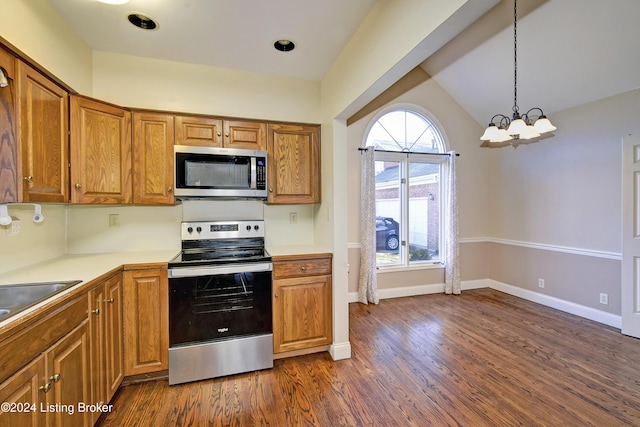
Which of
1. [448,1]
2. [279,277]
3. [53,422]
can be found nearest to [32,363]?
[53,422]

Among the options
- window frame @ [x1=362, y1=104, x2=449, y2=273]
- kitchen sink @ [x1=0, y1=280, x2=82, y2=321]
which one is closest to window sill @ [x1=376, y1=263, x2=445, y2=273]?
window frame @ [x1=362, y1=104, x2=449, y2=273]

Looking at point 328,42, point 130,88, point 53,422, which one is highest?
point 328,42

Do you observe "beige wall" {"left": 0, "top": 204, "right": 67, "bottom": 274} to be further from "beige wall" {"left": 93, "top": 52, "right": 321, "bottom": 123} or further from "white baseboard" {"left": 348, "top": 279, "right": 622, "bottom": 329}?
"white baseboard" {"left": 348, "top": 279, "right": 622, "bottom": 329}

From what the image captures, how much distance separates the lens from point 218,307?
7.09 feet

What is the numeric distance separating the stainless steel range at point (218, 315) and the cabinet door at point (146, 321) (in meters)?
0.06

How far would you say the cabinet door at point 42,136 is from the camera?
1532mm

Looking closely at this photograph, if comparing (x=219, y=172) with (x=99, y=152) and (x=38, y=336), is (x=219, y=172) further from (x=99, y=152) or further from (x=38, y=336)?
(x=38, y=336)

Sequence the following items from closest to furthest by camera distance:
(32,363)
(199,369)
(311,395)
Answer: (32,363) < (311,395) < (199,369)

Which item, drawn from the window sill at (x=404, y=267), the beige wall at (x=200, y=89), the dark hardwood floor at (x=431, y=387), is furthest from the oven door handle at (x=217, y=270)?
the window sill at (x=404, y=267)

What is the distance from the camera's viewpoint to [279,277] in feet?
7.57

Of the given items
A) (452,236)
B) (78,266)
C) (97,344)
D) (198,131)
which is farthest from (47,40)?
(452,236)

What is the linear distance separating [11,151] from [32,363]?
1122 millimetres

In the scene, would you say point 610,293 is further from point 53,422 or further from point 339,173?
point 53,422

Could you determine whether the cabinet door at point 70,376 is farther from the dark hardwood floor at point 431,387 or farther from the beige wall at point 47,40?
the beige wall at point 47,40
